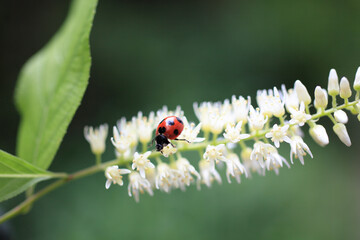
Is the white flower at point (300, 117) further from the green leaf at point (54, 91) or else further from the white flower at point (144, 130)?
the green leaf at point (54, 91)

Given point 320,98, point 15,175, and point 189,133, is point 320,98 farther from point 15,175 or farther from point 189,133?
point 15,175

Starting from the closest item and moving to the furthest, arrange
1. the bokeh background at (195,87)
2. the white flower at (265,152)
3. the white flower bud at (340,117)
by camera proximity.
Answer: the white flower bud at (340,117)
the white flower at (265,152)
the bokeh background at (195,87)

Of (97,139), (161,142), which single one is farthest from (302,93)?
(97,139)

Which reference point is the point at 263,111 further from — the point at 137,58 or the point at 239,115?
the point at 137,58

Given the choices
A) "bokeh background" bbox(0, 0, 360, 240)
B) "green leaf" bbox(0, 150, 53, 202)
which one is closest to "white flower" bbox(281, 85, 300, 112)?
"green leaf" bbox(0, 150, 53, 202)

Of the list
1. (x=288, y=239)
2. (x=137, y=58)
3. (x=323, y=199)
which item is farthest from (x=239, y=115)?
(x=137, y=58)

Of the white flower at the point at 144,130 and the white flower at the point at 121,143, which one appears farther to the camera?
the white flower at the point at 144,130

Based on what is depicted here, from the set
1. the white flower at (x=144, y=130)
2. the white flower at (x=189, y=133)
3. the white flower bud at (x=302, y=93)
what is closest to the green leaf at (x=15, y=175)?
the white flower at (x=144, y=130)

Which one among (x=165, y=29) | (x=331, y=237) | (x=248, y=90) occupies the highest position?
(x=165, y=29)
